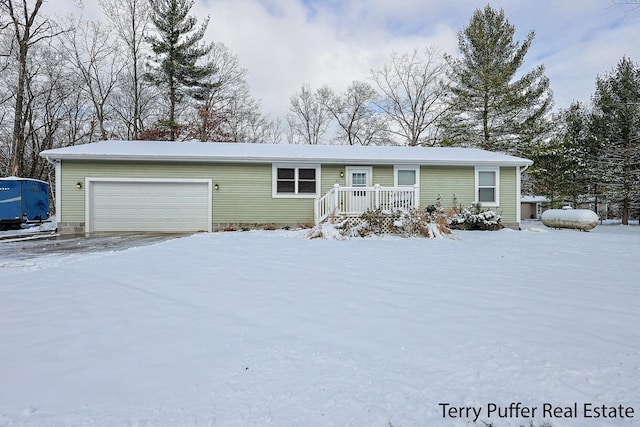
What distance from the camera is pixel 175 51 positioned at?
18562mm

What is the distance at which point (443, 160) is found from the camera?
1169 centimetres

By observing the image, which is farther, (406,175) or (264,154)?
(406,175)

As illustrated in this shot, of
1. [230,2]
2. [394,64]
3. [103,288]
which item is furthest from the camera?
[394,64]

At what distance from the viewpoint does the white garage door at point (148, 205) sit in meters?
10.8

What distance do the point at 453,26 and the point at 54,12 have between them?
69.7 feet

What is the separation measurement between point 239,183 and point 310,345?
31.5 ft

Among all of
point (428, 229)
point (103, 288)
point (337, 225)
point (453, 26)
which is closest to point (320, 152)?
point (337, 225)

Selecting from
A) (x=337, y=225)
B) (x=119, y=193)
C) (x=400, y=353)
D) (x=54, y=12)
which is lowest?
(x=400, y=353)

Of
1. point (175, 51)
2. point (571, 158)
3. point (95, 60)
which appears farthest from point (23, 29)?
point (571, 158)

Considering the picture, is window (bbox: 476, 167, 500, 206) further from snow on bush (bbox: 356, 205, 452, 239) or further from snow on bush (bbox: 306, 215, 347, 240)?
snow on bush (bbox: 306, 215, 347, 240)

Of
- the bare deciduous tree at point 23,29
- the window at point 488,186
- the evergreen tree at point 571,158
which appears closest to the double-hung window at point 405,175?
the window at point 488,186

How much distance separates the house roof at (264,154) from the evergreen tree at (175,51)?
294 inches

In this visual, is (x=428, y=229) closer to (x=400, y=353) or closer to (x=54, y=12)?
(x=400, y=353)

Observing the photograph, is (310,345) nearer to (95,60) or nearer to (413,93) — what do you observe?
(413,93)
